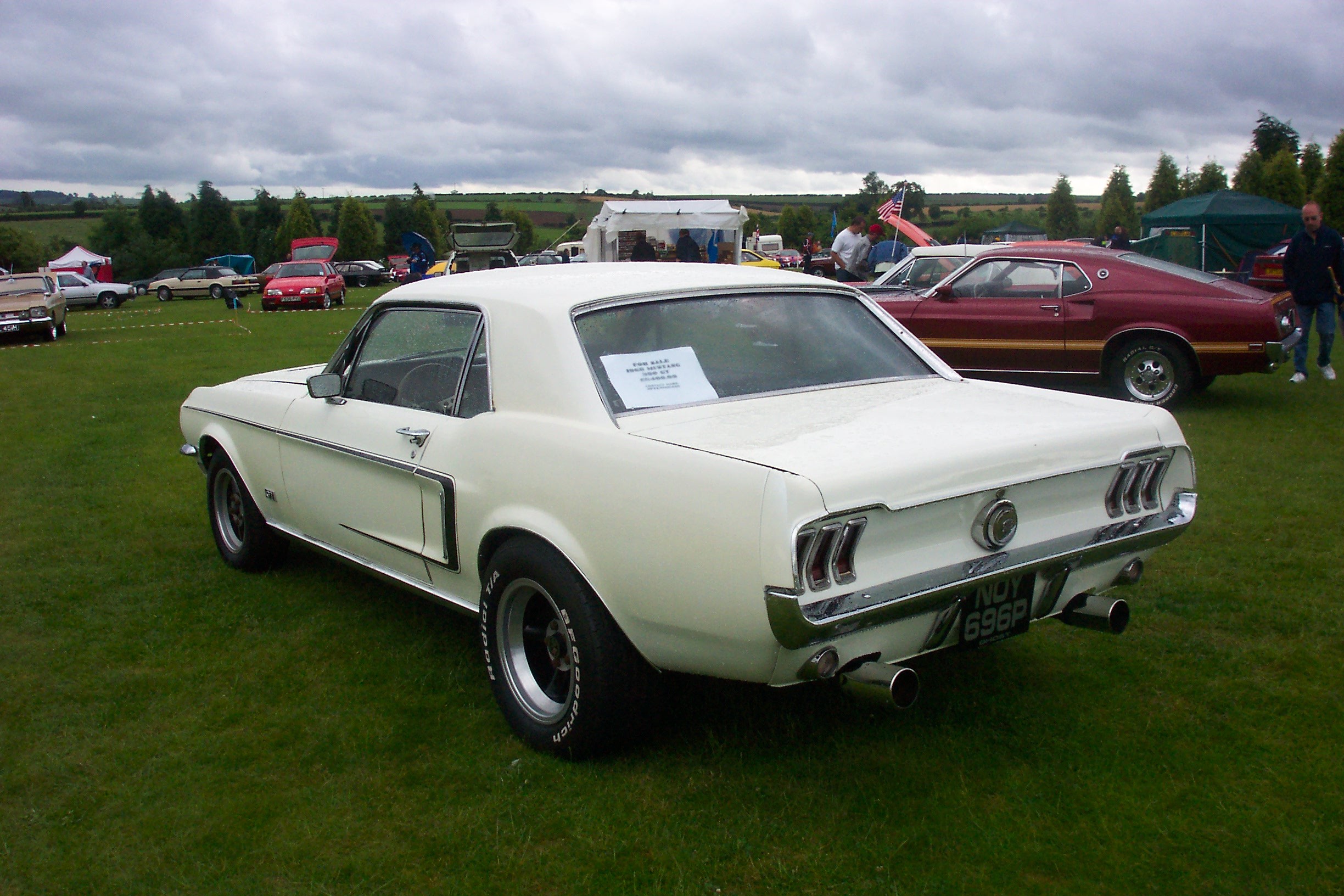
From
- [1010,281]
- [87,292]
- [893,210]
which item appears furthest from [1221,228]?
[87,292]

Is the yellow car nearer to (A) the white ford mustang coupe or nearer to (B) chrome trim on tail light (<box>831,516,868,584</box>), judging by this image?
(A) the white ford mustang coupe

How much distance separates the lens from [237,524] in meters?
5.17

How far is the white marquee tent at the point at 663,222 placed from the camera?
20188 millimetres

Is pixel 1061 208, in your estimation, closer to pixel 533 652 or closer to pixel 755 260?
pixel 755 260

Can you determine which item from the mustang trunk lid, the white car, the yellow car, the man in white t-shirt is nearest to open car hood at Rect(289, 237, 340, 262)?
the white car

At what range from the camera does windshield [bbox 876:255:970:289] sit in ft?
39.7

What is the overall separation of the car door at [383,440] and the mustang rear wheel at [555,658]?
0.42m

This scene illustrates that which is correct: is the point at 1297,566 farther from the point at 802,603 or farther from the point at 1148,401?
the point at 1148,401

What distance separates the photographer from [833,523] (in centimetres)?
240

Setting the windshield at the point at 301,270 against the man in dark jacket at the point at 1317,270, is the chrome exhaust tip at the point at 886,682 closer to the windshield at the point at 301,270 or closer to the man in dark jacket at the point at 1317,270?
the man in dark jacket at the point at 1317,270

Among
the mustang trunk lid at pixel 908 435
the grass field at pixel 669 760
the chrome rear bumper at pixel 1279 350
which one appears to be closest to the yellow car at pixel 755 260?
the chrome rear bumper at pixel 1279 350

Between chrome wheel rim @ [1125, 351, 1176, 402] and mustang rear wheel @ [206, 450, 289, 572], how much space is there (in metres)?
7.00

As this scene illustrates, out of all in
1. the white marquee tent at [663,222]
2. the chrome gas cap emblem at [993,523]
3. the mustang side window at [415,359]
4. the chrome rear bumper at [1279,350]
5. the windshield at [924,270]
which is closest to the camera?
the chrome gas cap emblem at [993,523]

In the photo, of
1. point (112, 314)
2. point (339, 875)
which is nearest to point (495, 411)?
point (339, 875)
